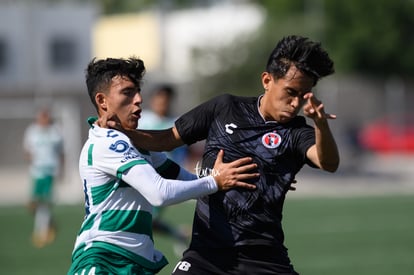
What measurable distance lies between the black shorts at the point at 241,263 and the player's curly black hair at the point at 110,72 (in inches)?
42.6

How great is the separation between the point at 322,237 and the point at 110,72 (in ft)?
37.8

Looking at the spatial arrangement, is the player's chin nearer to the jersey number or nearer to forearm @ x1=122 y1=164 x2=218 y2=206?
forearm @ x1=122 y1=164 x2=218 y2=206

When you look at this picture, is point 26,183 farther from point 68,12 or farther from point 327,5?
point 327,5

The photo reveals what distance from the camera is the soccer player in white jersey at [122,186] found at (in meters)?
5.69

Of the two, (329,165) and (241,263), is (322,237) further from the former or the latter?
(329,165)

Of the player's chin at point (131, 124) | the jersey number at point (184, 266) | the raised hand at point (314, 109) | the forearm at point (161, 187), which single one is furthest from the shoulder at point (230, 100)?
the jersey number at point (184, 266)

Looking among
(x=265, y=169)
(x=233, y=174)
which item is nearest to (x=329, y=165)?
(x=265, y=169)

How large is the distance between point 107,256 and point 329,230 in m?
12.7

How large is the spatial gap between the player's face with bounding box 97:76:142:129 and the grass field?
21.9ft

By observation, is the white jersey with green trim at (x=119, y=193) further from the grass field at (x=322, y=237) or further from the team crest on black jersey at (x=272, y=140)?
the grass field at (x=322, y=237)

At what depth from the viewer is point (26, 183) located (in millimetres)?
31484

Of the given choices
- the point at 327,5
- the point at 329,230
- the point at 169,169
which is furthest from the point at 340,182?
the point at 169,169

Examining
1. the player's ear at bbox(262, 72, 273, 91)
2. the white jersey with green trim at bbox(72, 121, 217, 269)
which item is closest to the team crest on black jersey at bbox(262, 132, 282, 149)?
the player's ear at bbox(262, 72, 273, 91)

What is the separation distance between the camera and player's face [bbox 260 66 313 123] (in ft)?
19.1
